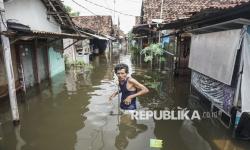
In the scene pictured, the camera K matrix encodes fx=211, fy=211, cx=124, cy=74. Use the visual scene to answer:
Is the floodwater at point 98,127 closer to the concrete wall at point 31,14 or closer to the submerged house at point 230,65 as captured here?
the submerged house at point 230,65

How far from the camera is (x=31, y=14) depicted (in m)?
9.61

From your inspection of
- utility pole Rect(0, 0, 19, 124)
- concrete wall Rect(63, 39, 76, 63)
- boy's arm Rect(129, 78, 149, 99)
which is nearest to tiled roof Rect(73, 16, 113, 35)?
concrete wall Rect(63, 39, 76, 63)

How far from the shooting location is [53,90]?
9.92 meters

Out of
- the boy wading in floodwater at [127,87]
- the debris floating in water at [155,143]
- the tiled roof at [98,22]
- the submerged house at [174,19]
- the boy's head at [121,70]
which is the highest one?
the tiled roof at [98,22]

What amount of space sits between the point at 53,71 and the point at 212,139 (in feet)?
34.5

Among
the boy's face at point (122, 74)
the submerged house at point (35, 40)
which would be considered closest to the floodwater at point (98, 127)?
the boy's face at point (122, 74)

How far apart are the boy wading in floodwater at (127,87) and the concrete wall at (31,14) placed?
5.52 meters

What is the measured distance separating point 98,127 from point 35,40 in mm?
6823

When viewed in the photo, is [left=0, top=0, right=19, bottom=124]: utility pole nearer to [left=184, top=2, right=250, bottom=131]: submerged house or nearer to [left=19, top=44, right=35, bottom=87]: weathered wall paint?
[left=19, top=44, right=35, bottom=87]: weathered wall paint

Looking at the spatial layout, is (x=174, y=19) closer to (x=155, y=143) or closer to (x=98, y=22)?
(x=155, y=143)

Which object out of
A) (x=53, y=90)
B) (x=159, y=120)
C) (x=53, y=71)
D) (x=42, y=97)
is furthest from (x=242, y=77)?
(x=53, y=71)

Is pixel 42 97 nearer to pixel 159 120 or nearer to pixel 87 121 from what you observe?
pixel 87 121

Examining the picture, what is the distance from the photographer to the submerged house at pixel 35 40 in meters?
7.88

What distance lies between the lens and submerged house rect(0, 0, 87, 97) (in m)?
7.88
